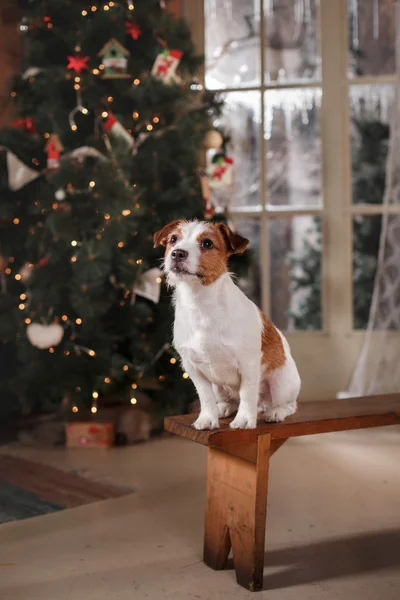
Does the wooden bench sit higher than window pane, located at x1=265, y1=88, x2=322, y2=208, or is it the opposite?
window pane, located at x1=265, y1=88, x2=322, y2=208

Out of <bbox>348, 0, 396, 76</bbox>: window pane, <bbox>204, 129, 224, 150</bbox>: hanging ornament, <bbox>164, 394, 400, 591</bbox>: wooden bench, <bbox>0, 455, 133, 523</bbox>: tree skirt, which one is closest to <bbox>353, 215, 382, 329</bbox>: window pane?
<bbox>348, 0, 396, 76</bbox>: window pane

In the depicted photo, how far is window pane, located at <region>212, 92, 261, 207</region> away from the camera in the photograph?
4188 mm

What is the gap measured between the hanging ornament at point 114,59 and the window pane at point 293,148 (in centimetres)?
97

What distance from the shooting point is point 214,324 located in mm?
1929

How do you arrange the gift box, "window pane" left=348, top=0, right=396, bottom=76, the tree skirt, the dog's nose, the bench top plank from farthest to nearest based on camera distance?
"window pane" left=348, top=0, right=396, bottom=76 → the gift box → the tree skirt → the bench top plank → the dog's nose

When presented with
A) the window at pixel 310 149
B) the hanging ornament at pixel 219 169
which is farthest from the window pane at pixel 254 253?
the hanging ornament at pixel 219 169

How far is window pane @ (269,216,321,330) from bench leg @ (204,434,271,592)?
2.12 metres

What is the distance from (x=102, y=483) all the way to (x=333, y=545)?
97 centimetres

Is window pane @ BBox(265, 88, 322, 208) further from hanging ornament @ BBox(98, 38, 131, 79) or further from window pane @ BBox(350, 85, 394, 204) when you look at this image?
hanging ornament @ BBox(98, 38, 131, 79)

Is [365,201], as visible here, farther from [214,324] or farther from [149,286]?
[214,324]

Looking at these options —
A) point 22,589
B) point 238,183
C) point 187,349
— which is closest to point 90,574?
point 22,589

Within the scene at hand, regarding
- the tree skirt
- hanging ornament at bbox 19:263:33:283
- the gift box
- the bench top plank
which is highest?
hanging ornament at bbox 19:263:33:283

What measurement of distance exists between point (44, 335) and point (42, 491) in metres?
0.74

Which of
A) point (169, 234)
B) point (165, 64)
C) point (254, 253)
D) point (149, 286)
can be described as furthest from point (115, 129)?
point (169, 234)
